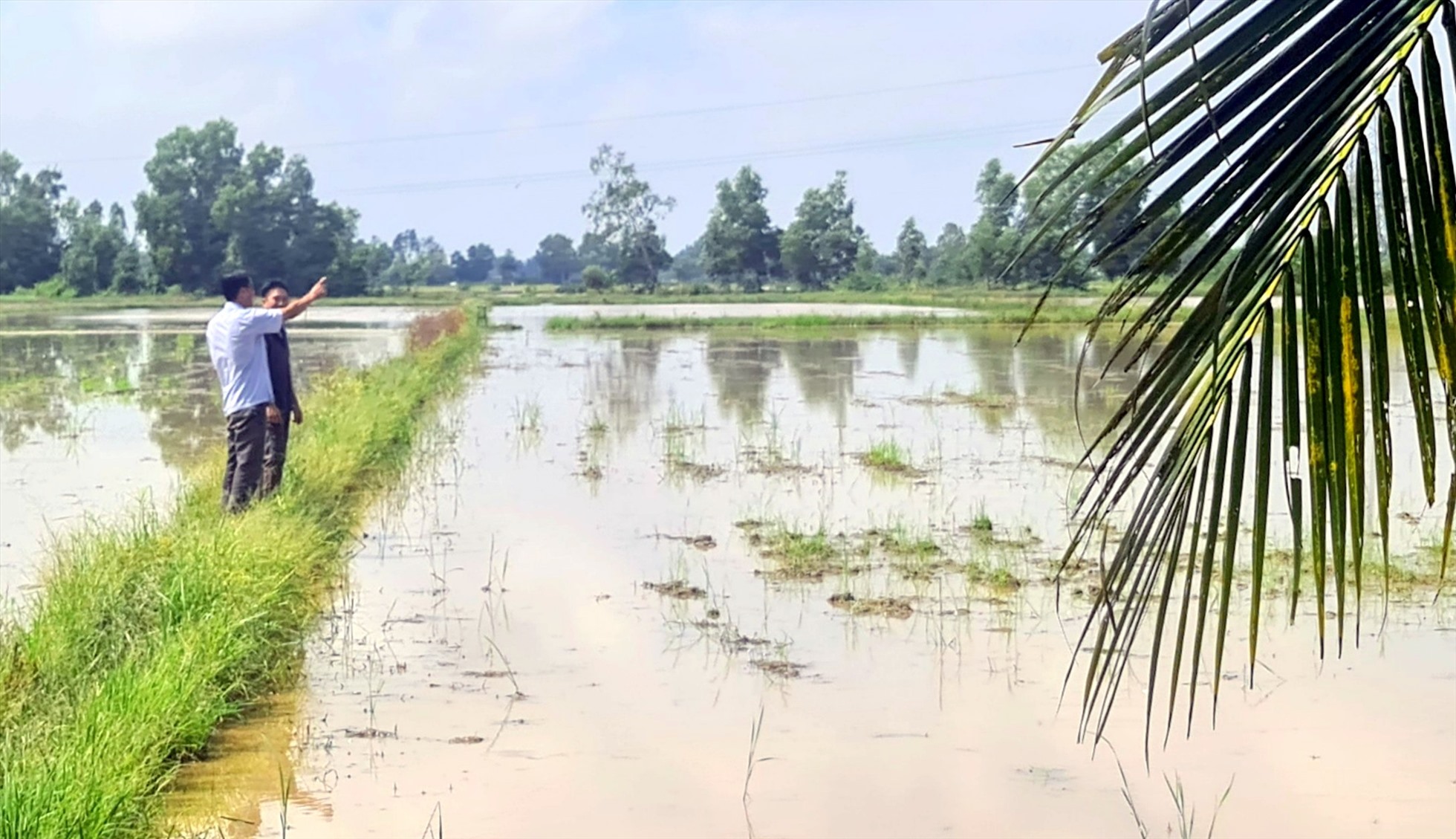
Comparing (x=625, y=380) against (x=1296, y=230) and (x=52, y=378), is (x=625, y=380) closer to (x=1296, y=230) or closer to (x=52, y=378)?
(x=52, y=378)

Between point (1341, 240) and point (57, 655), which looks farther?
point (57, 655)

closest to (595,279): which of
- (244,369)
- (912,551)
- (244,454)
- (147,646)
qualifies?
(912,551)

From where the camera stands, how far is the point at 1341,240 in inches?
56.5

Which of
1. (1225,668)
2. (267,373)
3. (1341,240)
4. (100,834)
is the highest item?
(1341,240)

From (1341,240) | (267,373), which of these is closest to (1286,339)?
(1341,240)

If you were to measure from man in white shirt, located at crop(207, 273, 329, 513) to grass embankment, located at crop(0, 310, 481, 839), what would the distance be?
20cm

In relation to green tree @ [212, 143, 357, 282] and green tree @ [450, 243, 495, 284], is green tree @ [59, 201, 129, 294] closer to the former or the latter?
green tree @ [212, 143, 357, 282]

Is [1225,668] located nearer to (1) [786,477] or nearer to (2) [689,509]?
(2) [689,509]

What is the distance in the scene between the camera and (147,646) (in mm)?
4852

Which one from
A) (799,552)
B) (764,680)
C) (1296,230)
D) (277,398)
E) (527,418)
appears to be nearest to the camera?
(1296,230)

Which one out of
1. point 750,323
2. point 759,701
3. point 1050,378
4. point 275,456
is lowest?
point 1050,378

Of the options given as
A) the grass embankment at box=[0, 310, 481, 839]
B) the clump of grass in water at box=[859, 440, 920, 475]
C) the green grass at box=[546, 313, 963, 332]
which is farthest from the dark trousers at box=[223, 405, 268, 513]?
the green grass at box=[546, 313, 963, 332]

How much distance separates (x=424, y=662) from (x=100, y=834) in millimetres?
2356

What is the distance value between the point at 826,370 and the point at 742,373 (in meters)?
1.22
